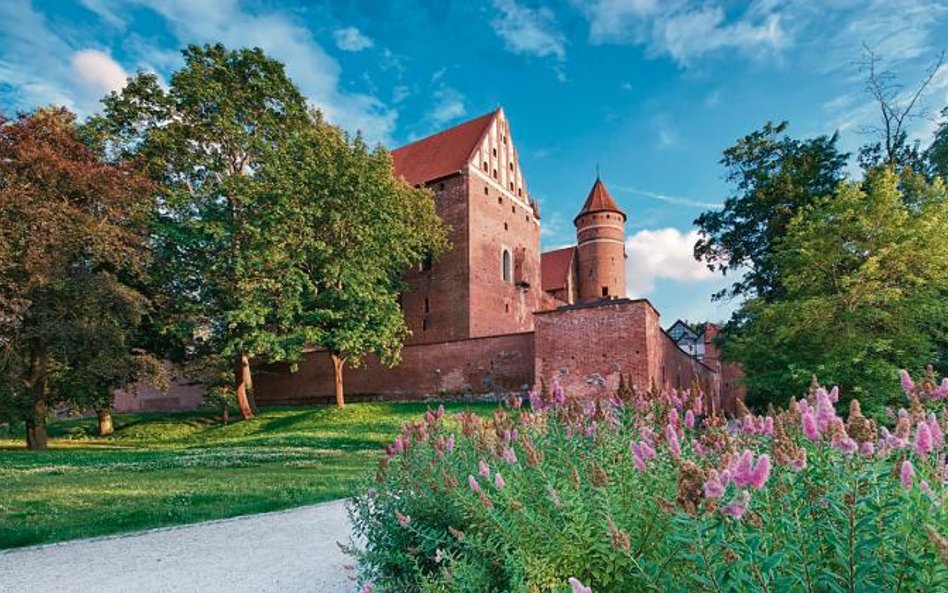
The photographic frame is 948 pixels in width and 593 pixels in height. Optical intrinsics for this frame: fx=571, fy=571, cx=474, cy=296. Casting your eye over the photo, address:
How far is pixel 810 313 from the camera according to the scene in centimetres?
1509

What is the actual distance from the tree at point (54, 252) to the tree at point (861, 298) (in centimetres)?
1898

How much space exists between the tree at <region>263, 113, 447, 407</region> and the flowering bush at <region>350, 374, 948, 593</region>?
19.6m

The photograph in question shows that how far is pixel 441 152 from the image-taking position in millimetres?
35438

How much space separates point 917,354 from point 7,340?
76.0 feet

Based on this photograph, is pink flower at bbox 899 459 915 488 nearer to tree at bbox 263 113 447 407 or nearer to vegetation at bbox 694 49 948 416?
vegetation at bbox 694 49 948 416

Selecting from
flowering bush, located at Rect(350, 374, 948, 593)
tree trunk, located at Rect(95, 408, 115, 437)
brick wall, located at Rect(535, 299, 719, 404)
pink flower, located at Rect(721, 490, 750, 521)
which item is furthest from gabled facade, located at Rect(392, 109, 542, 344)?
pink flower, located at Rect(721, 490, 750, 521)

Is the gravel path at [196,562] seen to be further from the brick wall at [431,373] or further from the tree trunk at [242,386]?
the tree trunk at [242,386]

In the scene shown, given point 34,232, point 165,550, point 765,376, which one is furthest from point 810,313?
point 34,232

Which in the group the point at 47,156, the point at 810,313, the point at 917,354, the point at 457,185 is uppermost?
the point at 457,185

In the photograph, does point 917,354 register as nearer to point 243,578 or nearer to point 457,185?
point 243,578

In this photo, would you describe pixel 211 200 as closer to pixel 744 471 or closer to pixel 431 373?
pixel 431 373

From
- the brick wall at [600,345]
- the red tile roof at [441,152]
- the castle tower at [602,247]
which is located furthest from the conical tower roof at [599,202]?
the brick wall at [600,345]

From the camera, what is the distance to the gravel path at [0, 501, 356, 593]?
4.20 m

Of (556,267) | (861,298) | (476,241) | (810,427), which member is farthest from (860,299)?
(556,267)
